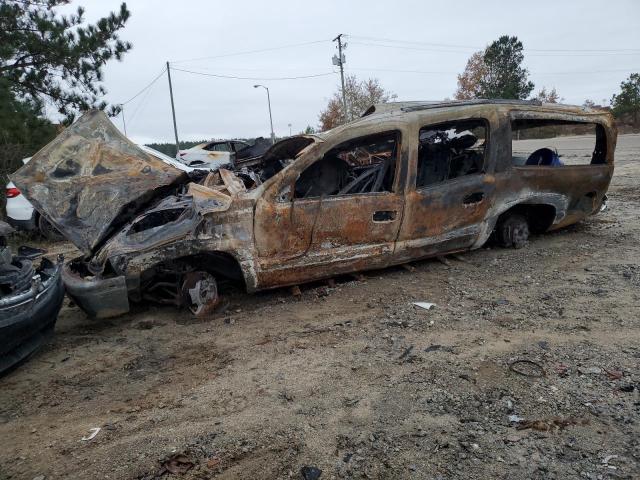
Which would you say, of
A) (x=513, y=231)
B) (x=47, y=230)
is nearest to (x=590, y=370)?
(x=513, y=231)

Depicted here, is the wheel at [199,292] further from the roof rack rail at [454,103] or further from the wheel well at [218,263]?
the roof rack rail at [454,103]

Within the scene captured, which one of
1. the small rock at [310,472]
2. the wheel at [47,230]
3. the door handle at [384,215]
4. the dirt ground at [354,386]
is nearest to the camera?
the small rock at [310,472]

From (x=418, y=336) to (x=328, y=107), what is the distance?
147 feet

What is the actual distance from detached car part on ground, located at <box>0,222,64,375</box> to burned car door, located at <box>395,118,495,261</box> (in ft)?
9.90

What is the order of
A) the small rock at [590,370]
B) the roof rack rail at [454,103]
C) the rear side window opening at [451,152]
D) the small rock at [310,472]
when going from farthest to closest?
the rear side window opening at [451,152], the roof rack rail at [454,103], the small rock at [590,370], the small rock at [310,472]

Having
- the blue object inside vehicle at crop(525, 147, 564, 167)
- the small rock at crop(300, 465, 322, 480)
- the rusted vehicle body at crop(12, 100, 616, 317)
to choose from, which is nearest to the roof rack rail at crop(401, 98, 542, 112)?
the rusted vehicle body at crop(12, 100, 616, 317)

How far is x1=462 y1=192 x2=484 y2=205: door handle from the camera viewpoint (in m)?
4.65

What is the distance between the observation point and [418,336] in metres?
3.38

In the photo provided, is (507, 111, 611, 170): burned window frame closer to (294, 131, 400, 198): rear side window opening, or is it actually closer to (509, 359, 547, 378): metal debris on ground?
(294, 131, 400, 198): rear side window opening

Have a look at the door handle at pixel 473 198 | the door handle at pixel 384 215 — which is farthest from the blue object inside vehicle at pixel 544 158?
the door handle at pixel 384 215

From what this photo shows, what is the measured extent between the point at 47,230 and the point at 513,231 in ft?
24.7

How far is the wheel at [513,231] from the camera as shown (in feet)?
17.3

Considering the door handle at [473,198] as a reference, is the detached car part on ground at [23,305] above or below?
below

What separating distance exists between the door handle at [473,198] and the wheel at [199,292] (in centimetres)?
265
